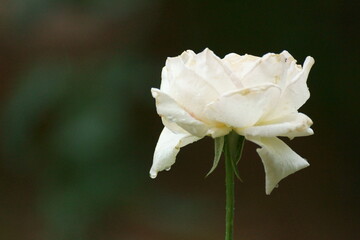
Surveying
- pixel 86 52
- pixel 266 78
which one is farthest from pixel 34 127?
pixel 266 78

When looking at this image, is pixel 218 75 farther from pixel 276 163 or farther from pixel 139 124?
pixel 139 124

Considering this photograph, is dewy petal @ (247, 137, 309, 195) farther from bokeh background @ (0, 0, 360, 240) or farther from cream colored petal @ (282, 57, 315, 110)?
bokeh background @ (0, 0, 360, 240)

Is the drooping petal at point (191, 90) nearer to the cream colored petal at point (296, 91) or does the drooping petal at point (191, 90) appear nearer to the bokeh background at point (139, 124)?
the cream colored petal at point (296, 91)

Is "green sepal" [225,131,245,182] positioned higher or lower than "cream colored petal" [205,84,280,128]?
lower

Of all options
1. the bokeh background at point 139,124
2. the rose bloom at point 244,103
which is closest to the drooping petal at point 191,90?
the rose bloom at point 244,103

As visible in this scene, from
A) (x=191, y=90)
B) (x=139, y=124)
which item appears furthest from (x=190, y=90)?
(x=139, y=124)

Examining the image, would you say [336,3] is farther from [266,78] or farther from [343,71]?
[266,78]

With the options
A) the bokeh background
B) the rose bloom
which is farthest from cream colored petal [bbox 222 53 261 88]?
the bokeh background
